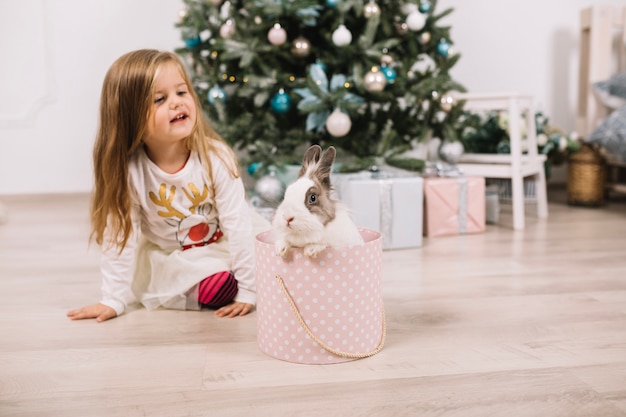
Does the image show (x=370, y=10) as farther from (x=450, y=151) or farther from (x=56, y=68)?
(x=56, y=68)

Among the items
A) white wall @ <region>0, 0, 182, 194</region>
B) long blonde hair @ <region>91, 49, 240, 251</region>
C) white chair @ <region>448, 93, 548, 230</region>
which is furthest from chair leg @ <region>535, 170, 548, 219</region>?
white wall @ <region>0, 0, 182, 194</region>

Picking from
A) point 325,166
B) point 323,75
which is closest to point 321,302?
point 325,166

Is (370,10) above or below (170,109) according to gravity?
above

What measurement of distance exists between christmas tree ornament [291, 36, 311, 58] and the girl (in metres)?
0.81

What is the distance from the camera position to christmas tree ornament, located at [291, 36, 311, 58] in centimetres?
210

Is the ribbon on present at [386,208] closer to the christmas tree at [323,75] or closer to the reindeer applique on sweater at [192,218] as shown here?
the christmas tree at [323,75]

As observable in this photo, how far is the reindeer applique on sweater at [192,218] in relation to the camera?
4.40 feet

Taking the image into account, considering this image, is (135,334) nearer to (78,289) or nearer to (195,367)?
(195,367)

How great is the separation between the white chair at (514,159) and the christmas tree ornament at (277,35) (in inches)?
29.4

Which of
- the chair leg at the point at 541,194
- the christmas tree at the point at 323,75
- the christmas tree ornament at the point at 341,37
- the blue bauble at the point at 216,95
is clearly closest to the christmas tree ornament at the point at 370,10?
the christmas tree at the point at 323,75

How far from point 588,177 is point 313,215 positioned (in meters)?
2.20

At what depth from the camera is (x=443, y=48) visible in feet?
7.37

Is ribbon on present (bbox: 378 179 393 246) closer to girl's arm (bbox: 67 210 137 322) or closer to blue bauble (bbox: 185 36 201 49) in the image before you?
girl's arm (bbox: 67 210 137 322)


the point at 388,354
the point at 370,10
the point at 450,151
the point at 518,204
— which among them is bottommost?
the point at 388,354
